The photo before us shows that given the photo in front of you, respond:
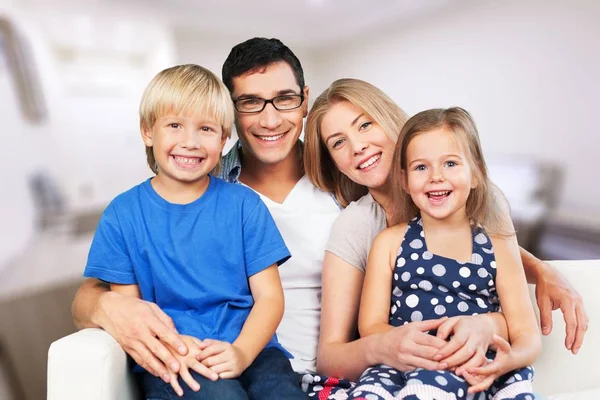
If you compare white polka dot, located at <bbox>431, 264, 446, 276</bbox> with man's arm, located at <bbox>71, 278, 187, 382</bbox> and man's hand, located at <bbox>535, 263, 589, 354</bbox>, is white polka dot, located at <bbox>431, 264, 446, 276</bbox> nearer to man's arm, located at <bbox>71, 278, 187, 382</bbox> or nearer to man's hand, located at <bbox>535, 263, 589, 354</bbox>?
man's hand, located at <bbox>535, 263, 589, 354</bbox>

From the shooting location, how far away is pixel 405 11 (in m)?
3.49

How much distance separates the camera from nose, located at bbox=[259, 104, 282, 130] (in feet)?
5.83

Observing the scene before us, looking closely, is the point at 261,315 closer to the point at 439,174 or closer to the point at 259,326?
the point at 259,326

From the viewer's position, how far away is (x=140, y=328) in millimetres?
1367

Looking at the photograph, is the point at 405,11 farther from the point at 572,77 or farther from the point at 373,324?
the point at 373,324

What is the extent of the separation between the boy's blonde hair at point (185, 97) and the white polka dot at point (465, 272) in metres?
0.64

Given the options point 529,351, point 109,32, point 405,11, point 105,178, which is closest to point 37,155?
point 105,178

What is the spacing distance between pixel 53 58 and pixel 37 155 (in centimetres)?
47

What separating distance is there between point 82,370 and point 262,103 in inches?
32.8

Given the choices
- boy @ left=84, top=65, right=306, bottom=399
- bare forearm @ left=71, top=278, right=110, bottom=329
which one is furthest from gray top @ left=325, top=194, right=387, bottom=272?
bare forearm @ left=71, top=278, right=110, bottom=329

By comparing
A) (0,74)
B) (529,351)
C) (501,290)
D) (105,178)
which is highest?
(0,74)

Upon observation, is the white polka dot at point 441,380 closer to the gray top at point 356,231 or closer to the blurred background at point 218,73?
the gray top at point 356,231

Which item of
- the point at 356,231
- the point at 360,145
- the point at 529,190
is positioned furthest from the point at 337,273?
the point at 529,190

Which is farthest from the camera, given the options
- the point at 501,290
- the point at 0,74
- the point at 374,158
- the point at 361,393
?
the point at 0,74
